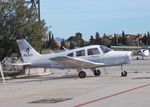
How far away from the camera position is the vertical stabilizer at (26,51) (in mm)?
35531

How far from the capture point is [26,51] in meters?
35.8

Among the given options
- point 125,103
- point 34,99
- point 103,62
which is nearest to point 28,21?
point 103,62

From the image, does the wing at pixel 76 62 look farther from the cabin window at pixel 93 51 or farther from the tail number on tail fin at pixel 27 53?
the tail number on tail fin at pixel 27 53

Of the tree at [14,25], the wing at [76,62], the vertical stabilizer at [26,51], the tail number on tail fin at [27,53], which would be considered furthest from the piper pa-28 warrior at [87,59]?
the tree at [14,25]

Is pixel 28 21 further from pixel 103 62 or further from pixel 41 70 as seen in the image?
pixel 103 62

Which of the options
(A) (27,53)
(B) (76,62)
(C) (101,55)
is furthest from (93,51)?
(A) (27,53)

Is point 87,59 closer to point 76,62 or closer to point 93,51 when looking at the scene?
point 93,51

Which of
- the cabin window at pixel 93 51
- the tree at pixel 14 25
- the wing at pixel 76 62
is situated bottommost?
the wing at pixel 76 62

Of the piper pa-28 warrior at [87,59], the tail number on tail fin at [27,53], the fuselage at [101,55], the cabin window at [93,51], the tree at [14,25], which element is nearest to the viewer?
the piper pa-28 warrior at [87,59]

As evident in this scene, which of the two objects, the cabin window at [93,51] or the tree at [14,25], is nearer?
the cabin window at [93,51]

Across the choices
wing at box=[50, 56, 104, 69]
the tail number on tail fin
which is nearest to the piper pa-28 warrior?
wing at box=[50, 56, 104, 69]

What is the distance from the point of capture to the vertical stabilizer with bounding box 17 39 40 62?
35.5 metres

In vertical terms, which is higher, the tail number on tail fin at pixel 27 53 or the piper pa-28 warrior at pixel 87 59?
the tail number on tail fin at pixel 27 53

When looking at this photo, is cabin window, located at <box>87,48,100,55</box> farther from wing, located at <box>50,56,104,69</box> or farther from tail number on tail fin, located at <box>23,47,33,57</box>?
tail number on tail fin, located at <box>23,47,33,57</box>
